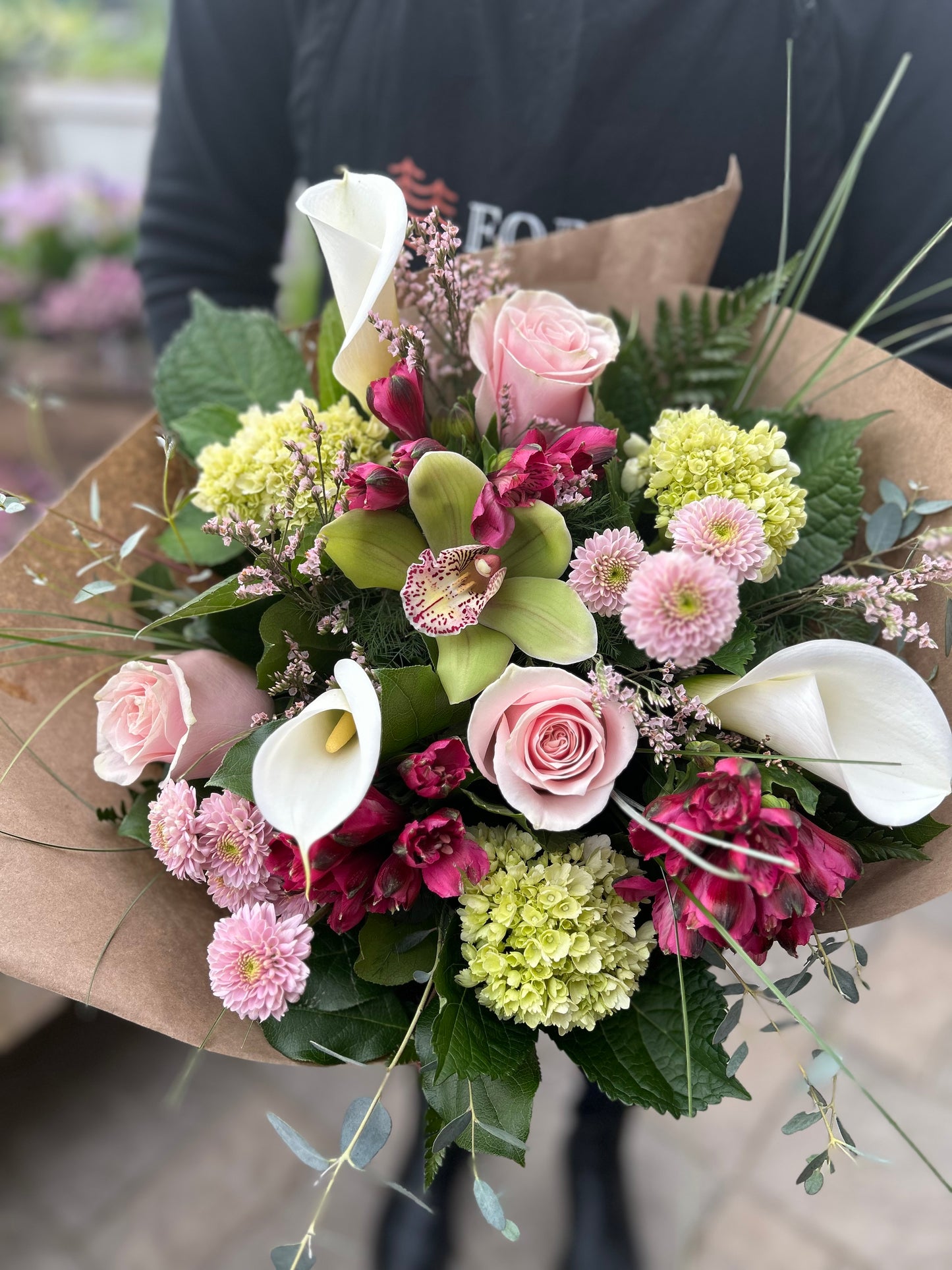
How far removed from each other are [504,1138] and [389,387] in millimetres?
351

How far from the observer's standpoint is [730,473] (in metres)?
0.44

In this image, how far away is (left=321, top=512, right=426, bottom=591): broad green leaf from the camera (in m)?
0.41

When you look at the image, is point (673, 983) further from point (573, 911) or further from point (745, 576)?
point (745, 576)

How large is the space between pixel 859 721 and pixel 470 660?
0.17 meters

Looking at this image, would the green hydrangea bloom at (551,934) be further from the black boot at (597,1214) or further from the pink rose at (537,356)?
the black boot at (597,1214)

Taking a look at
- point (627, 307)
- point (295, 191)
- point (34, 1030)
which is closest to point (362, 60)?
point (295, 191)

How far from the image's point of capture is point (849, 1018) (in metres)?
1.29

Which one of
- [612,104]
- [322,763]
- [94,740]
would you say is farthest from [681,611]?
[612,104]

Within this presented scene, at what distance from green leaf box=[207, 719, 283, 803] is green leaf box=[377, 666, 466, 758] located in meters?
0.05

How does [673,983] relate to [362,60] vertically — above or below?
below

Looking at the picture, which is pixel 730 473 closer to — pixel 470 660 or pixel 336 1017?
pixel 470 660

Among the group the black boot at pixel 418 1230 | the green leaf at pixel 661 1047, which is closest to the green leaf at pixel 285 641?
the green leaf at pixel 661 1047

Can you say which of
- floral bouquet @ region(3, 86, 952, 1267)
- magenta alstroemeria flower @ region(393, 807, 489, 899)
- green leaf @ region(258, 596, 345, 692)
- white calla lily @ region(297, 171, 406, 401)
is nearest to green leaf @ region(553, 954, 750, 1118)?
floral bouquet @ region(3, 86, 952, 1267)

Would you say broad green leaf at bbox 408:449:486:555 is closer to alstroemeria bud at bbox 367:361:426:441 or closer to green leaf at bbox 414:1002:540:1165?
alstroemeria bud at bbox 367:361:426:441
